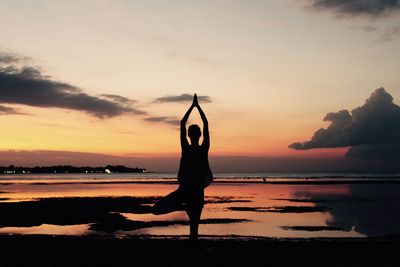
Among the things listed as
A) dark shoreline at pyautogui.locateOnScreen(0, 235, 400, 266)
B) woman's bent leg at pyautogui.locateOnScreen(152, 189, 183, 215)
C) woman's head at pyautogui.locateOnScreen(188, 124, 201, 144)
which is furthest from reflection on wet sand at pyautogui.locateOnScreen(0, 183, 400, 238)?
woman's head at pyautogui.locateOnScreen(188, 124, 201, 144)

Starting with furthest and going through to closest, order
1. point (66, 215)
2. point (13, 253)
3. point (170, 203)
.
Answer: point (66, 215) < point (13, 253) < point (170, 203)

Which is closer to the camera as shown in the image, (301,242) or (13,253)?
(13,253)

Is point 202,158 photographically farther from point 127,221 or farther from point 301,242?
point 127,221

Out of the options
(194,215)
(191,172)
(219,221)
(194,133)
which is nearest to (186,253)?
(194,215)

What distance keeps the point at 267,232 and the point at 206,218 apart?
588 cm

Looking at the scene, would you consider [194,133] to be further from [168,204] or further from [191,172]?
[168,204]

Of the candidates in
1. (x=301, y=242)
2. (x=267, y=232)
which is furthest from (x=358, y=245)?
(x=267, y=232)

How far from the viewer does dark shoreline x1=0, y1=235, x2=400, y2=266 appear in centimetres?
920

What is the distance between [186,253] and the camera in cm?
998

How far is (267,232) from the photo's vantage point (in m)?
22.1

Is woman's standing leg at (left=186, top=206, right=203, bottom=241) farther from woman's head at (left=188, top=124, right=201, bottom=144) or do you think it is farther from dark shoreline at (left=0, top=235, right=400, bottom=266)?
woman's head at (left=188, top=124, right=201, bottom=144)

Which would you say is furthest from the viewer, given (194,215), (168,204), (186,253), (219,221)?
(219,221)

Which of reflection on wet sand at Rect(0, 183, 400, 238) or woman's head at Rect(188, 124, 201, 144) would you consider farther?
reflection on wet sand at Rect(0, 183, 400, 238)

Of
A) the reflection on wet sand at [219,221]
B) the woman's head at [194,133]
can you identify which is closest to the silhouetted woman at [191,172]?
the woman's head at [194,133]
